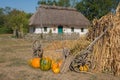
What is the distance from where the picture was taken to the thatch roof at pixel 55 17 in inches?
1730

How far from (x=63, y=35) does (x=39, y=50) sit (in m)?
24.3

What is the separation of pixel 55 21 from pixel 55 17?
137 cm

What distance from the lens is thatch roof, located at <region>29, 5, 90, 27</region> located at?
43.9 m

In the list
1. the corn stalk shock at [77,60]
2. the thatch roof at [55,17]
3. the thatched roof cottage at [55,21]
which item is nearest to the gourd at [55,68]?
the corn stalk shock at [77,60]

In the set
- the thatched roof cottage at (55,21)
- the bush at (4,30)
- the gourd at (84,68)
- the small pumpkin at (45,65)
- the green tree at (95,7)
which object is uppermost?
the green tree at (95,7)

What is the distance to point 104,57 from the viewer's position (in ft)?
33.2

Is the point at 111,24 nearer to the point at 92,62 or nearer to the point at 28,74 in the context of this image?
the point at 92,62

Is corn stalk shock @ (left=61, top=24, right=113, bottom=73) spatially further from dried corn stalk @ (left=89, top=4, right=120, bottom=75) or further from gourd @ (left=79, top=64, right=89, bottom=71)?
dried corn stalk @ (left=89, top=4, right=120, bottom=75)

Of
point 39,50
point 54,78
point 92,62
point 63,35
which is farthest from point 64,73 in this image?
point 63,35

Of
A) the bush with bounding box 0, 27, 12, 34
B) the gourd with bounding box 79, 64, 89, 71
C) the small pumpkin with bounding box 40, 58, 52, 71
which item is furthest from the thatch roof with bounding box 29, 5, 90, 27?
the gourd with bounding box 79, 64, 89, 71

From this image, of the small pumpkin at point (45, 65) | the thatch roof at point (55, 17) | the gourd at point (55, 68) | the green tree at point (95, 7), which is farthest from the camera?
the green tree at point (95, 7)

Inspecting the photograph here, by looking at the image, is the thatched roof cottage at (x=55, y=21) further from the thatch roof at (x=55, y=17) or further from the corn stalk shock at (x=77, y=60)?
the corn stalk shock at (x=77, y=60)

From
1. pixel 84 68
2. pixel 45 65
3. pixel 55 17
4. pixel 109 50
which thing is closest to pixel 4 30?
pixel 55 17

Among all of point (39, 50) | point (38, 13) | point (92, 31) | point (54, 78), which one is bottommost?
point (54, 78)
